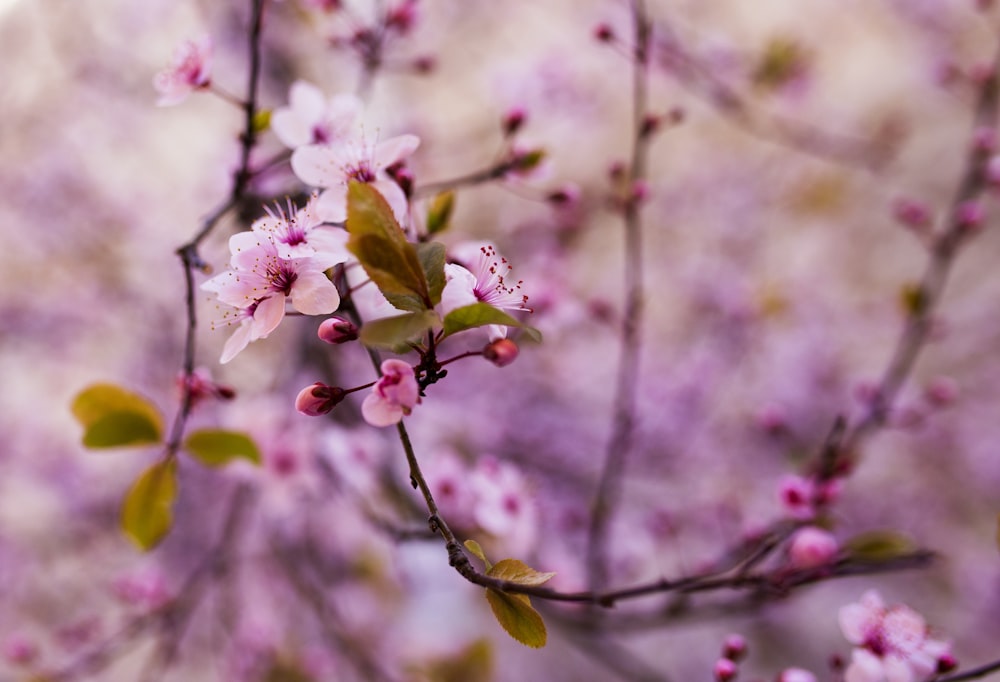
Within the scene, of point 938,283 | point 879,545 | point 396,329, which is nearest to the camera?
point 396,329

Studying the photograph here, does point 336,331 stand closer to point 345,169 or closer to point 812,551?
point 345,169

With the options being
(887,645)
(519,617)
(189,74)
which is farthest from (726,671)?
(189,74)

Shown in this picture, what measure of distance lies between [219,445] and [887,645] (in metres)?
0.74

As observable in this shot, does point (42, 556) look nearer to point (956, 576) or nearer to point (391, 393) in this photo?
point (391, 393)

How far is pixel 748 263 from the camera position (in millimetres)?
2471

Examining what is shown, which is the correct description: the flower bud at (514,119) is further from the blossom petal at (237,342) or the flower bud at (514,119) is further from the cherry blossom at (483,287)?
the blossom petal at (237,342)

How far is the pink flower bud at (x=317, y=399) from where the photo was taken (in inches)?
19.7

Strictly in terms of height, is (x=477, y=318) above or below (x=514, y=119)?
below

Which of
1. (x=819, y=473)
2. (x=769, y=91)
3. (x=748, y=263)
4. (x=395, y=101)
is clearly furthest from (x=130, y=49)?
(x=819, y=473)

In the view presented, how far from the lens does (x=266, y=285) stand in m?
0.53

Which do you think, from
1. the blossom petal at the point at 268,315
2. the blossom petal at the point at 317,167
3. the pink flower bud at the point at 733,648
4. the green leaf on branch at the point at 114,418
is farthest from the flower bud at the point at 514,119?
the pink flower bud at the point at 733,648

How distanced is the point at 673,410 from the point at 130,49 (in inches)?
89.9

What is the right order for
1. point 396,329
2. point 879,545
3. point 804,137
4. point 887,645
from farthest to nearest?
point 804,137 → point 879,545 → point 887,645 → point 396,329

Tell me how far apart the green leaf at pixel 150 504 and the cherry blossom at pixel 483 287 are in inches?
16.7
